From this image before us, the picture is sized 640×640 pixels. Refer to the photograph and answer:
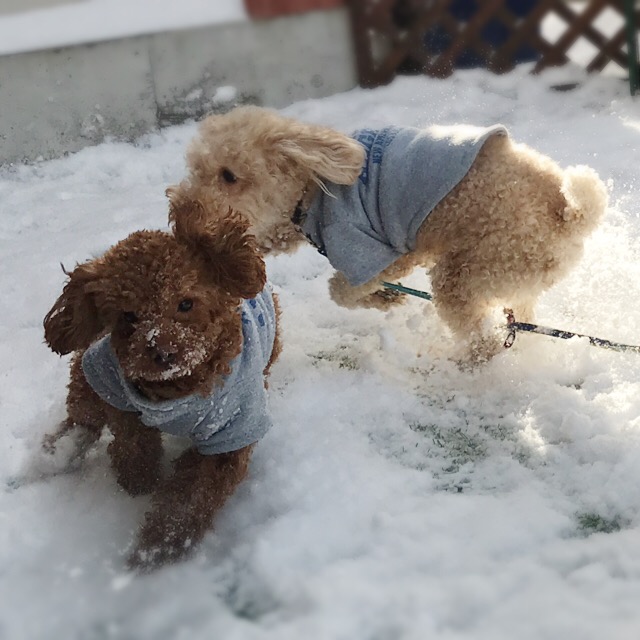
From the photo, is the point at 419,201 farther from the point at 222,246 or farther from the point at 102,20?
the point at 102,20

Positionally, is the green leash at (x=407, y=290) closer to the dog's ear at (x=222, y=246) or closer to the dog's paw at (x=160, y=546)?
the dog's ear at (x=222, y=246)

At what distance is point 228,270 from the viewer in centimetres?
158

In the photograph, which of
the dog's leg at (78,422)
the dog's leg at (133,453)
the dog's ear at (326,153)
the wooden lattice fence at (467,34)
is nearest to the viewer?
the dog's leg at (133,453)

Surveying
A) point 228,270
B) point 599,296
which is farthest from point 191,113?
point 228,270

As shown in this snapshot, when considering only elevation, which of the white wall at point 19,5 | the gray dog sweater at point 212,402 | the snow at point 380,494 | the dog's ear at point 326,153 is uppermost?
the white wall at point 19,5

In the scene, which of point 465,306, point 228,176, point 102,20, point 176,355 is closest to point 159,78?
point 102,20

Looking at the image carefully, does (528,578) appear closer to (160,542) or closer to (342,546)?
(342,546)

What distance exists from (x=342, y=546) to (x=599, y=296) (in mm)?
1545

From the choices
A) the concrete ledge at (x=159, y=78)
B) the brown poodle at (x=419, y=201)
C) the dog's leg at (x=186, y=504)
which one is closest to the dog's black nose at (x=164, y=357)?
the dog's leg at (x=186, y=504)

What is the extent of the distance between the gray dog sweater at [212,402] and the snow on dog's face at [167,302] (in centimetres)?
5

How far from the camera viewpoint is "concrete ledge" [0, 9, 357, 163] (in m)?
4.03

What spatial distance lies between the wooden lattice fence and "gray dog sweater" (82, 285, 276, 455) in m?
3.81

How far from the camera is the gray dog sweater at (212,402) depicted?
164 cm

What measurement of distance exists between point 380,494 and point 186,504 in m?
0.48
